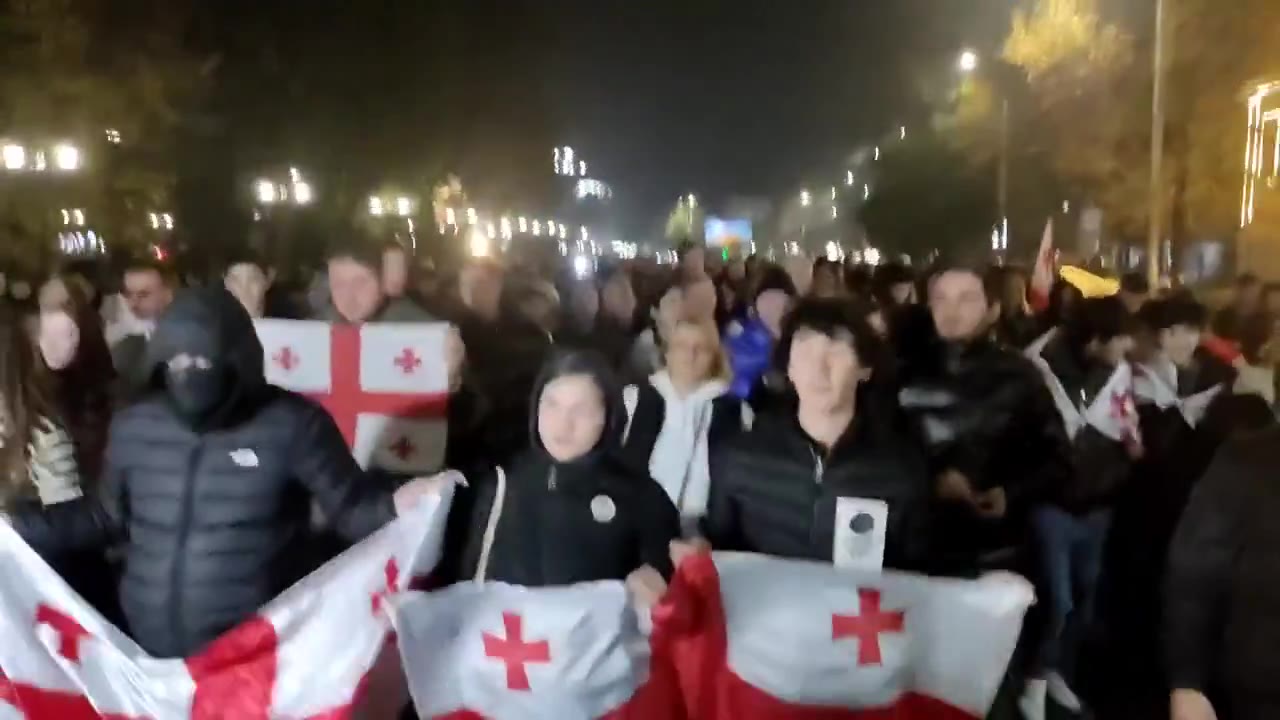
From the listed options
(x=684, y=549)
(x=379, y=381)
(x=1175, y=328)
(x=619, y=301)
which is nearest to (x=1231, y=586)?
(x=684, y=549)

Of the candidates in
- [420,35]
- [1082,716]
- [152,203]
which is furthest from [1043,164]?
[1082,716]

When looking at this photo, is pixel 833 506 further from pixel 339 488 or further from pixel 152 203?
pixel 152 203

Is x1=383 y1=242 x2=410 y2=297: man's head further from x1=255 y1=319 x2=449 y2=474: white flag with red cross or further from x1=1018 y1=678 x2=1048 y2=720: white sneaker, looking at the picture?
x1=1018 y1=678 x2=1048 y2=720: white sneaker

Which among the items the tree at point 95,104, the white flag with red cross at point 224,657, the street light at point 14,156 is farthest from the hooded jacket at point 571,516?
the street light at point 14,156

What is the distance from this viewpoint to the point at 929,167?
5666 cm

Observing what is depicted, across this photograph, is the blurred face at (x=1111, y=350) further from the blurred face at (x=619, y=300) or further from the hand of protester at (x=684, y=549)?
the hand of protester at (x=684, y=549)

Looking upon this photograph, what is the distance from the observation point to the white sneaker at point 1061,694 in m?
5.55

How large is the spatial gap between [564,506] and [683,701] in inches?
26.4

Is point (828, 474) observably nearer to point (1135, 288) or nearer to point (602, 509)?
point (602, 509)

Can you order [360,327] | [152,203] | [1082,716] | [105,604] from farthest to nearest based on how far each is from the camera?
[152,203] → [360,327] → [1082,716] → [105,604]

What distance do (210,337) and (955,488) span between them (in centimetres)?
292

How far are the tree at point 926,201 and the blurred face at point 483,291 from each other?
43.8 meters

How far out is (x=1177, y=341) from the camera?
27.8 ft

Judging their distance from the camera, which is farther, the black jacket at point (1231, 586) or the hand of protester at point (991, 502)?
the hand of protester at point (991, 502)
